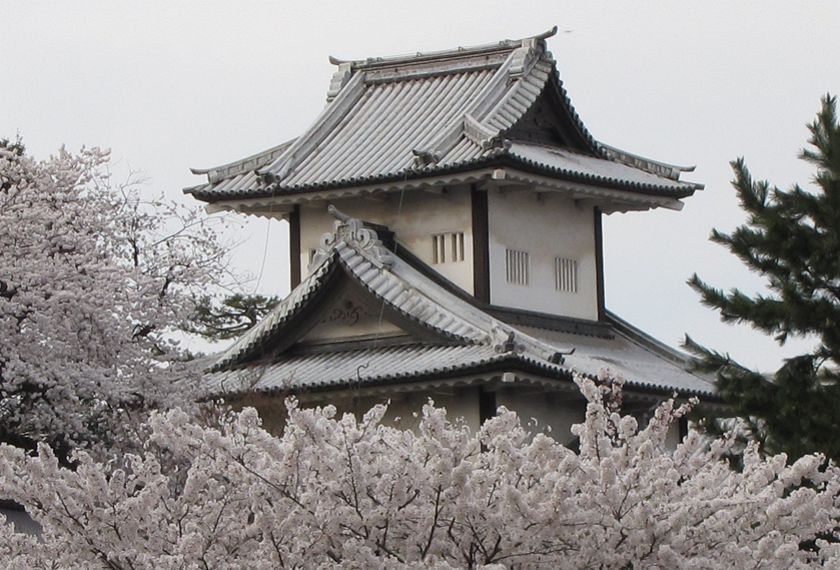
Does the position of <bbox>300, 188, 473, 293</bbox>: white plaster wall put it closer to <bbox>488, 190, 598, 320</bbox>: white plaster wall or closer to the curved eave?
<bbox>488, 190, 598, 320</bbox>: white plaster wall

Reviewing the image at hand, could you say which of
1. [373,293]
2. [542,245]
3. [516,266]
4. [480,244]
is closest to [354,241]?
[373,293]

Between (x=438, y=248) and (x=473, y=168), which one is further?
(x=438, y=248)

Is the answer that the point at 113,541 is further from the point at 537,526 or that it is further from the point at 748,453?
the point at 748,453

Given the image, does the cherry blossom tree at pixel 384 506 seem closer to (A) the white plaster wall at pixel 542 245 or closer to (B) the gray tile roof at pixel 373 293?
(B) the gray tile roof at pixel 373 293

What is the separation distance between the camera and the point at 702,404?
25.3m

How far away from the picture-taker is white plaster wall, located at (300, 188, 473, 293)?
86.5 feet

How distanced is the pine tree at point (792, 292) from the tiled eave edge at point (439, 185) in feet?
20.1

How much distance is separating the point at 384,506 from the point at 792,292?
8607mm

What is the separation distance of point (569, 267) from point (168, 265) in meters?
6.82

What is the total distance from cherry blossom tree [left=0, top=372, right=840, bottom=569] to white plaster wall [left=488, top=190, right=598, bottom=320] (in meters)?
14.1

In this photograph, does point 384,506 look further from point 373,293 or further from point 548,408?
point 373,293

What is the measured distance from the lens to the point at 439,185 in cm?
2600

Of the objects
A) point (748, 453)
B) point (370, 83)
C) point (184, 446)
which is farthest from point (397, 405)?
point (184, 446)

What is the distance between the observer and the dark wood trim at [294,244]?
27828mm
